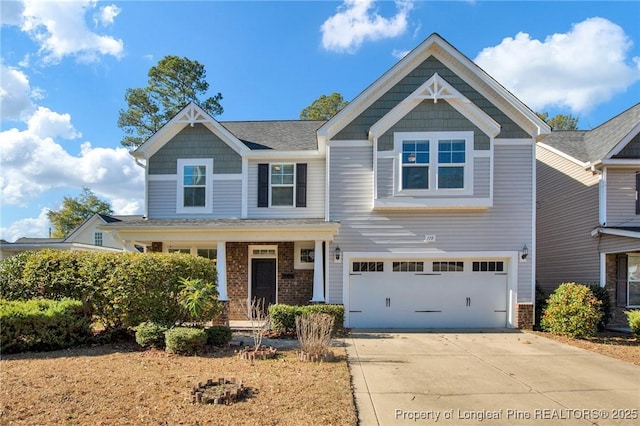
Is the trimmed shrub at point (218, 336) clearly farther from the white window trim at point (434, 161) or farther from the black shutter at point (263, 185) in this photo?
the white window trim at point (434, 161)

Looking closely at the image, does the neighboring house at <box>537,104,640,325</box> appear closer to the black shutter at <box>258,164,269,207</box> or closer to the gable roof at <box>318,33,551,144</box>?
the gable roof at <box>318,33,551,144</box>

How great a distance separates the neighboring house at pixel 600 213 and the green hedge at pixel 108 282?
1218 centimetres

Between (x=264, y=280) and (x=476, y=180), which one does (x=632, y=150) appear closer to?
(x=476, y=180)

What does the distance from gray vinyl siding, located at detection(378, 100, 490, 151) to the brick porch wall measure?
15.0 feet

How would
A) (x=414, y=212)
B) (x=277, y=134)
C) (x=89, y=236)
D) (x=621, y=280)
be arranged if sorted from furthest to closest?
(x=89, y=236), (x=277, y=134), (x=621, y=280), (x=414, y=212)

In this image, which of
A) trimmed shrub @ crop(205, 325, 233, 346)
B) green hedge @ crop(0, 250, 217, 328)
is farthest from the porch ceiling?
trimmed shrub @ crop(205, 325, 233, 346)

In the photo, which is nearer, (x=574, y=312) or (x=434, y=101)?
(x=574, y=312)

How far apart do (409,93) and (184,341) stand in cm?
943

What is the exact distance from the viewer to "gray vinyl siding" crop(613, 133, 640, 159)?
1305 cm

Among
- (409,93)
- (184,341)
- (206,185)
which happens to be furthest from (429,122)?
(184,341)

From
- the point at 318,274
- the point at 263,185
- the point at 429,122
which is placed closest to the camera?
the point at 318,274

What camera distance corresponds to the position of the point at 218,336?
363 inches

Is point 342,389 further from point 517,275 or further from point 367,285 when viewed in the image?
point 517,275

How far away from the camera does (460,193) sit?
1230cm
